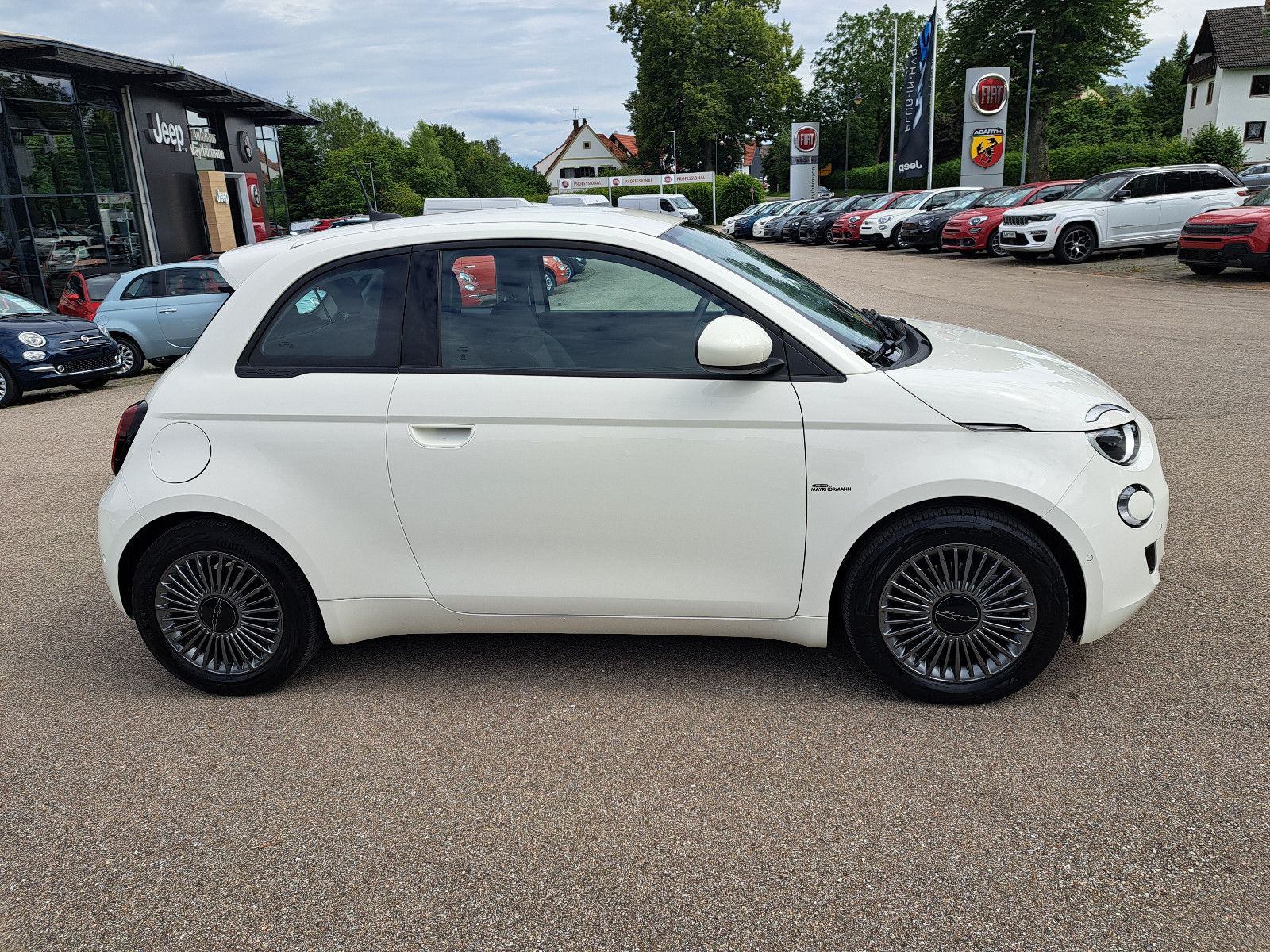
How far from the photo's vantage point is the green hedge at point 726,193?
68312 millimetres

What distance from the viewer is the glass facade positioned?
22688 mm

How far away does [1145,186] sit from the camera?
66.9 ft

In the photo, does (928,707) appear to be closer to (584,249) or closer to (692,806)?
(692,806)

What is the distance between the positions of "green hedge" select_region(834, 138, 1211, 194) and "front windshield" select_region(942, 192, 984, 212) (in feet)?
22.0

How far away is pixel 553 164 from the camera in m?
124

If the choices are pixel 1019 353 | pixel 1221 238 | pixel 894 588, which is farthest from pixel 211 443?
pixel 1221 238

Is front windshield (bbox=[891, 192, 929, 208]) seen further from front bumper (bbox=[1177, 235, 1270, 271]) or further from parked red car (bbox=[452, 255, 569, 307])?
parked red car (bbox=[452, 255, 569, 307])

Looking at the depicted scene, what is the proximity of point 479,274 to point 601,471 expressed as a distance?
85 cm

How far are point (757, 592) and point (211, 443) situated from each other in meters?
2.04

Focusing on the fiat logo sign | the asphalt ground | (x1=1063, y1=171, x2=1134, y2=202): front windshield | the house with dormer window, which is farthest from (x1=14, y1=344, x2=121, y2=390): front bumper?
the house with dormer window

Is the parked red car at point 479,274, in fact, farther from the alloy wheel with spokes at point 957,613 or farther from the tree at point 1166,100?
the tree at point 1166,100

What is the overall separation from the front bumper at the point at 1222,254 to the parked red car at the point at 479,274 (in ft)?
50.7

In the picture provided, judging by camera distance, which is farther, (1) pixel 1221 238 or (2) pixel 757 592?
(1) pixel 1221 238

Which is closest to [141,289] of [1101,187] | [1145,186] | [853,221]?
[1101,187]
